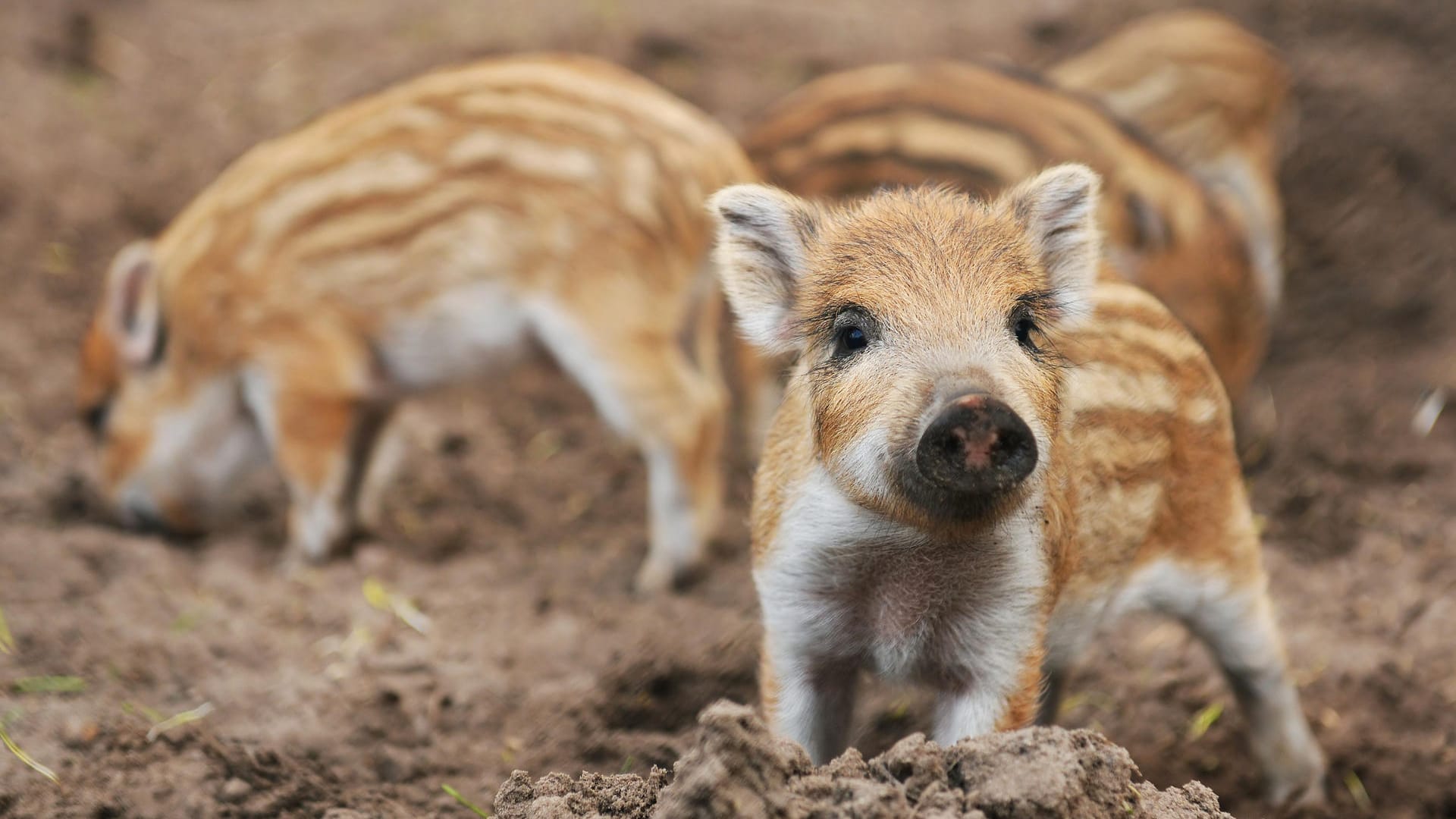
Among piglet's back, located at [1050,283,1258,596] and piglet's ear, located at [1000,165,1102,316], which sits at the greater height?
piglet's ear, located at [1000,165,1102,316]

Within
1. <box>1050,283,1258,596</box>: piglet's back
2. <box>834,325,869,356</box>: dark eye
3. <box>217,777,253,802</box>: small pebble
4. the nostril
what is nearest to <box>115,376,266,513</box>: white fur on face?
the nostril

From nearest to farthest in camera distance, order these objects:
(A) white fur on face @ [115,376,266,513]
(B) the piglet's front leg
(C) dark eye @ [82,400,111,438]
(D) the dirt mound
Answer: (D) the dirt mound → (B) the piglet's front leg → (A) white fur on face @ [115,376,266,513] → (C) dark eye @ [82,400,111,438]

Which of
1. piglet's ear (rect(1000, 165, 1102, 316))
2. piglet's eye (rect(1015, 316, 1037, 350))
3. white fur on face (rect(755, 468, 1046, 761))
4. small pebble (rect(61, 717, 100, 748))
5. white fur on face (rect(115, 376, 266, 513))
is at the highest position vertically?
piglet's ear (rect(1000, 165, 1102, 316))

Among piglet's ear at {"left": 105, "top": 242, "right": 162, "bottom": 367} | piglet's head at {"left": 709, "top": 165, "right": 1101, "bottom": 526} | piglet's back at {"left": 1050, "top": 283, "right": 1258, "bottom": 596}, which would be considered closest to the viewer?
piglet's head at {"left": 709, "top": 165, "right": 1101, "bottom": 526}

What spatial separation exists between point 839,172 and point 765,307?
240 centimetres

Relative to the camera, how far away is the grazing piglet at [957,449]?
2.63m

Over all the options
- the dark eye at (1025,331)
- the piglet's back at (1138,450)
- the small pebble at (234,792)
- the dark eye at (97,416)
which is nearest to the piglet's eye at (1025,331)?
the dark eye at (1025,331)

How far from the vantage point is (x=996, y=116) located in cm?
543

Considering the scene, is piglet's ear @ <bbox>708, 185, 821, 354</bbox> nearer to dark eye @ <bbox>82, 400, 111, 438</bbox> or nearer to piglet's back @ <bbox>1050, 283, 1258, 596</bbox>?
piglet's back @ <bbox>1050, 283, 1258, 596</bbox>

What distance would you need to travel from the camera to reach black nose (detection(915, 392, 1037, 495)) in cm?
238

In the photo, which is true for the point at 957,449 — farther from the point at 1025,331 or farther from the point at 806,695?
the point at 806,695

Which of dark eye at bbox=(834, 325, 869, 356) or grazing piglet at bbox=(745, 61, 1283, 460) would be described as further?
grazing piglet at bbox=(745, 61, 1283, 460)

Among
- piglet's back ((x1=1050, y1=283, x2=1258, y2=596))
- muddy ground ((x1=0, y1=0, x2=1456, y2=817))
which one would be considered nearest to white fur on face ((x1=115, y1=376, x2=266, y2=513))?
muddy ground ((x1=0, y1=0, x2=1456, y2=817))

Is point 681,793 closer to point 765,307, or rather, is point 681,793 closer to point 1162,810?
point 1162,810
